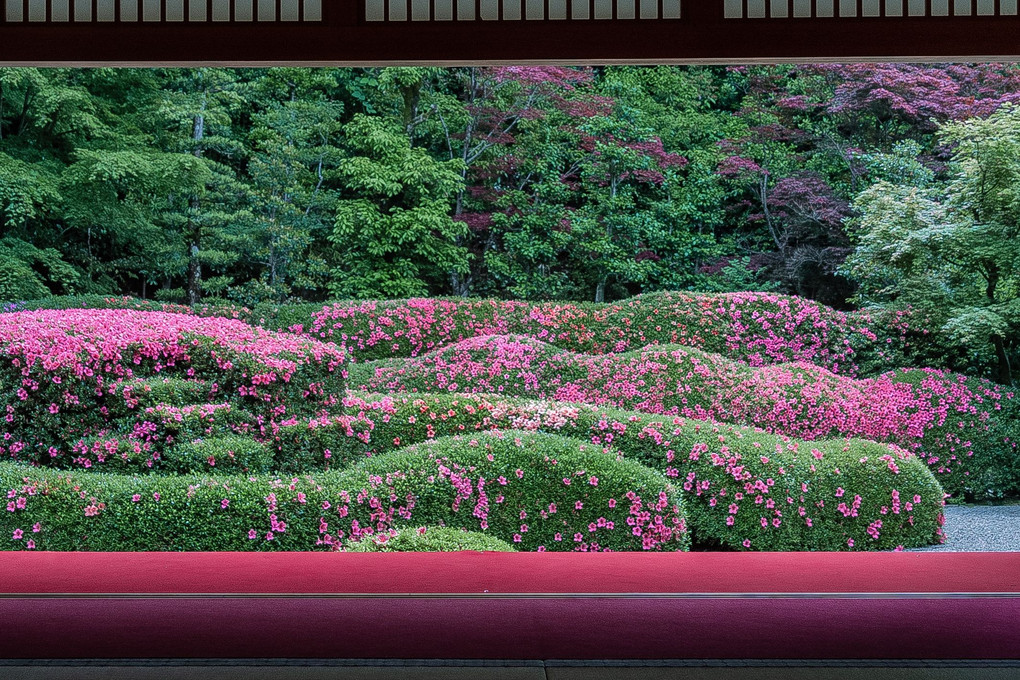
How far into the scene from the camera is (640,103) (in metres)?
7.65

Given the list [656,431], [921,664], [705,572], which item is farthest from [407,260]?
[921,664]

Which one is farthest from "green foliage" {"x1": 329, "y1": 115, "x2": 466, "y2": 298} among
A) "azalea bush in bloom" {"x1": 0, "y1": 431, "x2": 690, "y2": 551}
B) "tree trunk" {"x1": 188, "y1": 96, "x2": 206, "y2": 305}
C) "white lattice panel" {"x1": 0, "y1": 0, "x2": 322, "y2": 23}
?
"white lattice panel" {"x1": 0, "y1": 0, "x2": 322, "y2": 23}

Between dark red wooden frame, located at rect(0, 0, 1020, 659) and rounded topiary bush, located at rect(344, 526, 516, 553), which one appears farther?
rounded topiary bush, located at rect(344, 526, 516, 553)

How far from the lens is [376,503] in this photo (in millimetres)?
3896

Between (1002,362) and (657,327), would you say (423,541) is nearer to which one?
(657,327)

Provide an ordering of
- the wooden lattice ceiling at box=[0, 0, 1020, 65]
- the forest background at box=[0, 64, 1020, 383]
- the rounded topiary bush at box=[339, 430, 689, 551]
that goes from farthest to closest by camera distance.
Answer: the forest background at box=[0, 64, 1020, 383], the rounded topiary bush at box=[339, 430, 689, 551], the wooden lattice ceiling at box=[0, 0, 1020, 65]

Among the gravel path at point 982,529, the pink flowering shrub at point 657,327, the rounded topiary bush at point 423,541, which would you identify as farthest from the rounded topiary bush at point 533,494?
the pink flowering shrub at point 657,327

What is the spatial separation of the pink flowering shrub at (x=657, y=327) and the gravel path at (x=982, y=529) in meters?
1.27

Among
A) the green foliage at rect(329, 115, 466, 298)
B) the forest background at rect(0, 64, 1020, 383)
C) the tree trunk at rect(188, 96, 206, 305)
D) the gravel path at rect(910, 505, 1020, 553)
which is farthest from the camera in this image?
the green foliage at rect(329, 115, 466, 298)

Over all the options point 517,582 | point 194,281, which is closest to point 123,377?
point 194,281

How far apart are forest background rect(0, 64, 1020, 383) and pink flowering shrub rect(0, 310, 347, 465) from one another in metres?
2.46

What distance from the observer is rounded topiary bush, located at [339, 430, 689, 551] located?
3.99 metres

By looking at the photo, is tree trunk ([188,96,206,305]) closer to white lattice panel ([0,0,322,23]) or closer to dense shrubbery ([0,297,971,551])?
dense shrubbery ([0,297,971,551])

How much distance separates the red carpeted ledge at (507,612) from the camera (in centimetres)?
186
